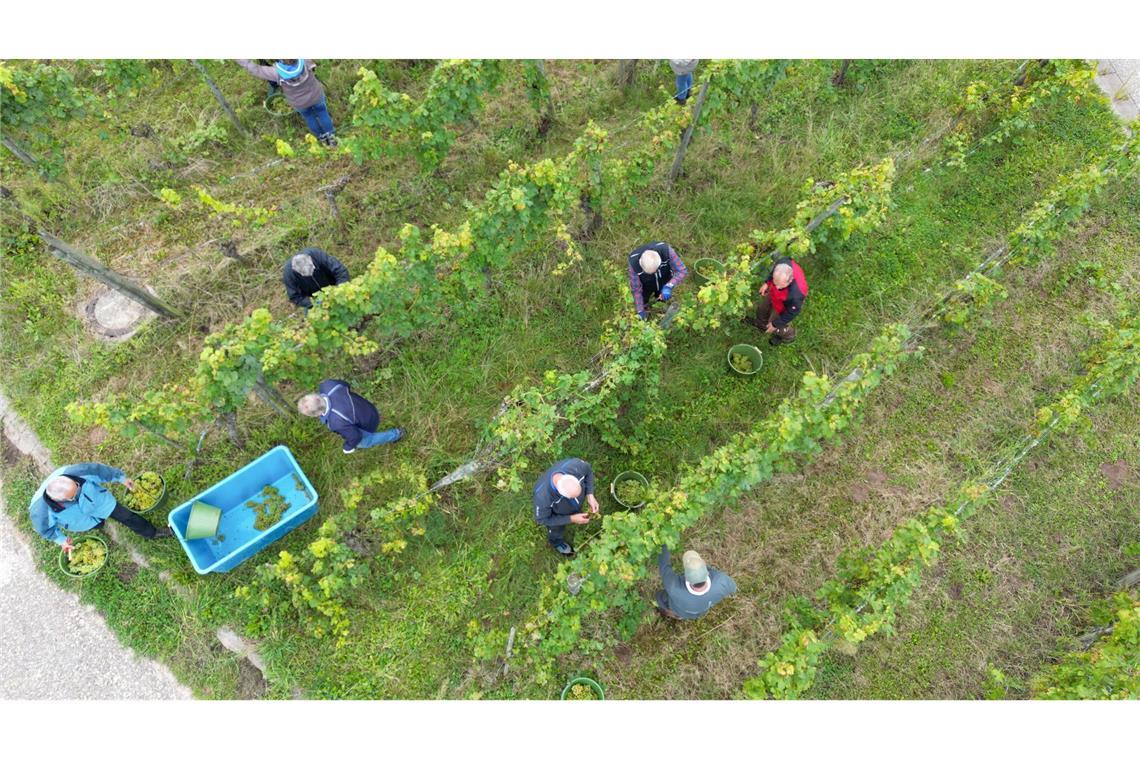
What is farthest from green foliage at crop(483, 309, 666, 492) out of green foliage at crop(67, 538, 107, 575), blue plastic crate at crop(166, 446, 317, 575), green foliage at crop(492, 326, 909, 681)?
green foliage at crop(67, 538, 107, 575)

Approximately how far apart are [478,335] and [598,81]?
4097mm

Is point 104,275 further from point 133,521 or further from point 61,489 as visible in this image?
point 133,521

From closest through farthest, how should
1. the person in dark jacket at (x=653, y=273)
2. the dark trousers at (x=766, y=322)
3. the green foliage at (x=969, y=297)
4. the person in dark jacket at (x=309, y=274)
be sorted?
the person in dark jacket at (x=309, y=274), the person in dark jacket at (x=653, y=273), the green foliage at (x=969, y=297), the dark trousers at (x=766, y=322)

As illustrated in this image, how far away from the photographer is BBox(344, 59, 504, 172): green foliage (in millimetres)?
5965

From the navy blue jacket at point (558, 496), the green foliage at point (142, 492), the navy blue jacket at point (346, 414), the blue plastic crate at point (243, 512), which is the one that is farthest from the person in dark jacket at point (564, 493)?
the green foliage at point (142, 492)

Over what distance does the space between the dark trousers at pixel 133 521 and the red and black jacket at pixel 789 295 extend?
19.6ft

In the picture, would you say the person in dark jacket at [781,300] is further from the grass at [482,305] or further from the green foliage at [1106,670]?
the green foliage at [1106,670]

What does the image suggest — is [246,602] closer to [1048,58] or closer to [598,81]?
[598,81]

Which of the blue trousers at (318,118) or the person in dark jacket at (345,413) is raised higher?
the blue trousers at (318,118)

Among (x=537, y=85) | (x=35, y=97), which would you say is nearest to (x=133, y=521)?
(x=35, y=97)

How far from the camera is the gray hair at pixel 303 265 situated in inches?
207

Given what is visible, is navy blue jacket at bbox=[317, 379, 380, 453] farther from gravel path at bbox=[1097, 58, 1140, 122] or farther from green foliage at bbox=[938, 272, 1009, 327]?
gravel path at bbox=[1097, 58, 1140, 122]

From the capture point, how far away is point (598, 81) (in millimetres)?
8008

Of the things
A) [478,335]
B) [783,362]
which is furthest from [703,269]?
[478,335]
